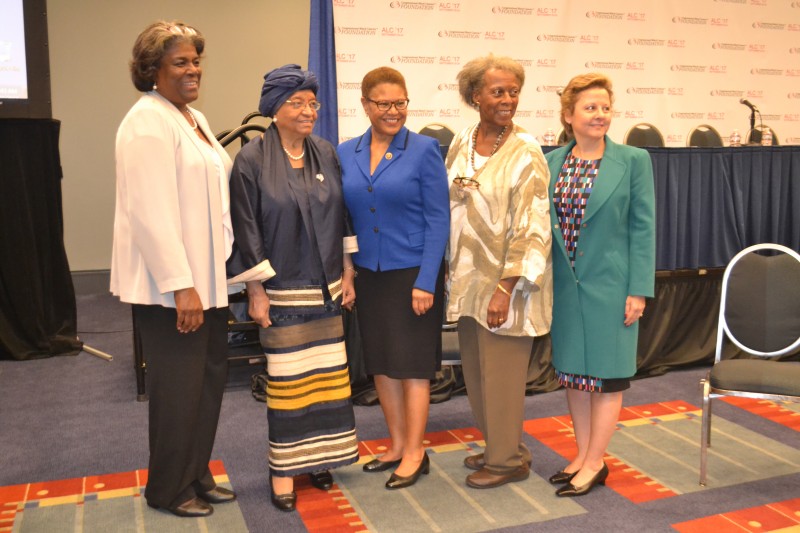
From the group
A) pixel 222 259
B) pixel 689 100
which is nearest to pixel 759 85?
pixel 689 100

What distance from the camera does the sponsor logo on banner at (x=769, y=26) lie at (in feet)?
21.0

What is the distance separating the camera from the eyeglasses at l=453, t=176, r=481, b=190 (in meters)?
2.77

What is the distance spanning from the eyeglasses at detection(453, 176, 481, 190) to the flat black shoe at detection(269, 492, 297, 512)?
49.6 inches

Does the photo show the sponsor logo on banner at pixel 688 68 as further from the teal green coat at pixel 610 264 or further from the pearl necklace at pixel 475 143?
the pearl necklace at pixel 475 143

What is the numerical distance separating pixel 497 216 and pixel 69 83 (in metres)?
5.58

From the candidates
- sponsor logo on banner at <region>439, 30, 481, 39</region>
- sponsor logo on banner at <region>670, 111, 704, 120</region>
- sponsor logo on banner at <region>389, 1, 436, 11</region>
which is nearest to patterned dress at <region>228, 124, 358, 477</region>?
sponsor logo on banner at <region>389, 1, 436, 11</region>

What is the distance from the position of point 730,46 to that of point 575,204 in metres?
4.36

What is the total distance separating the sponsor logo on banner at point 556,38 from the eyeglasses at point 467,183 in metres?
3.39

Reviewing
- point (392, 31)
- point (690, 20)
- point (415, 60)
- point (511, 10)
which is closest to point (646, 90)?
point (690, 20)

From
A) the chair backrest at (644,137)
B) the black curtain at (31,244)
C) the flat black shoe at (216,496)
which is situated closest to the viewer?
the flat black shoe at (216,496)

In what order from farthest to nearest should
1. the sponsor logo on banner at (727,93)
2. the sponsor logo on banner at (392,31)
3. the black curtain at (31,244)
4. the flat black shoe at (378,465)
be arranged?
the sponsor logo on banner at (727,93), the sponsor logo on banner at (392,31), the black curtain at (31,244), the flat black shoe at (378,465)

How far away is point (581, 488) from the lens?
288 cm

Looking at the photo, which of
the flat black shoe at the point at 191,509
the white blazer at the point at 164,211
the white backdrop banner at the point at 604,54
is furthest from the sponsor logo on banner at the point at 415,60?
the flat black shoe at the point at 191,509

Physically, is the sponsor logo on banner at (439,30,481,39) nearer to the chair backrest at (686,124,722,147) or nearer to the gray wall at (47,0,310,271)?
the chair backrest at (686,124,722,147)
